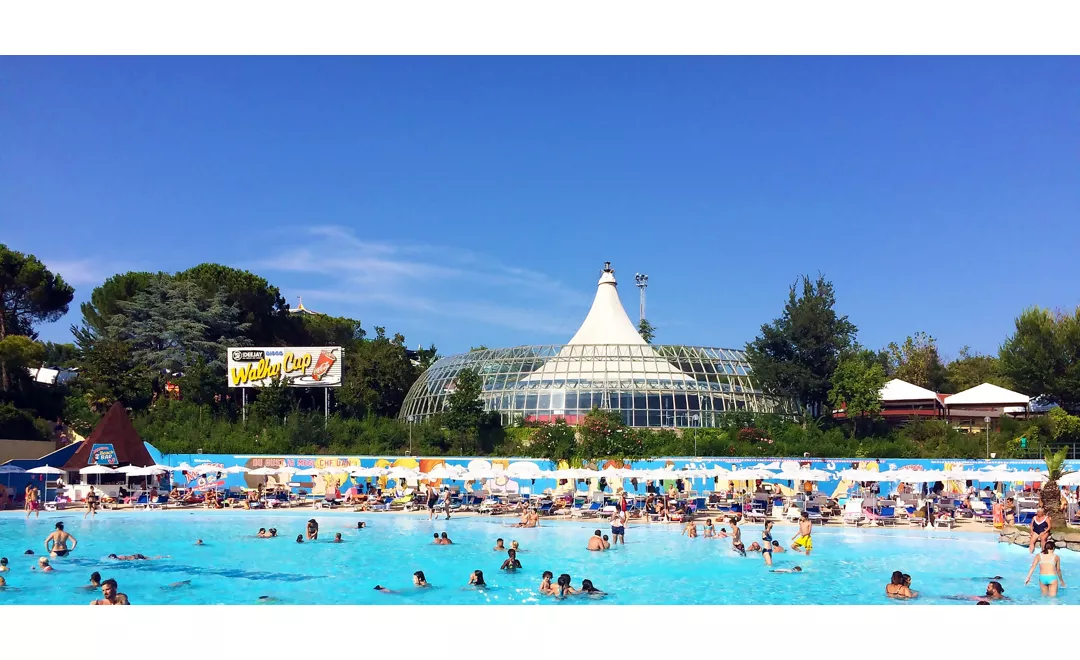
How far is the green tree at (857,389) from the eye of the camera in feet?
120

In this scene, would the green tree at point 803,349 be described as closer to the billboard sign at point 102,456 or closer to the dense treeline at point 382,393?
the dense treeline at point 382,393

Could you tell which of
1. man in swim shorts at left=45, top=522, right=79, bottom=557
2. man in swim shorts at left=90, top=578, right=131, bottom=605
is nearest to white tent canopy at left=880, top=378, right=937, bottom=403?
man in swim shorts at left=45, top=522, right=79, bottom=557

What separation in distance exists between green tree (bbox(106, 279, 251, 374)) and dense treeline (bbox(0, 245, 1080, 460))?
0.07m

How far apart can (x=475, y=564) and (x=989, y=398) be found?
94.2 ft

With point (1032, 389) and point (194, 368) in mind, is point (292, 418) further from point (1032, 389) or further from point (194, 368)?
point (1032, 389)

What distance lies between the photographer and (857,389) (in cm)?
3672

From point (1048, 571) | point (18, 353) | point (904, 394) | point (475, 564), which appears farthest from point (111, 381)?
point (1048, 571)

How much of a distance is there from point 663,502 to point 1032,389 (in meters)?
22.0

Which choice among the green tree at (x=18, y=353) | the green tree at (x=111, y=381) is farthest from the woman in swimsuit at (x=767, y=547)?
the green tree at (x=18, y=353)

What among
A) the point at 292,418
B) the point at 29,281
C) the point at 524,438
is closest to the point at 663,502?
the point at 524,438

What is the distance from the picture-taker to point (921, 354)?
193ft

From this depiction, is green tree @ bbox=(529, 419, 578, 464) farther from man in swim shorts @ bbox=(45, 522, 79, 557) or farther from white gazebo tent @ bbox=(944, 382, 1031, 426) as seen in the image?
white gazebo tent @ bbox=(944, 382, 1031, 426)

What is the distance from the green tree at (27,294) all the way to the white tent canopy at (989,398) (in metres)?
41.2

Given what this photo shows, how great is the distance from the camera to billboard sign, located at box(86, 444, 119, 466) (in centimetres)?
3109
